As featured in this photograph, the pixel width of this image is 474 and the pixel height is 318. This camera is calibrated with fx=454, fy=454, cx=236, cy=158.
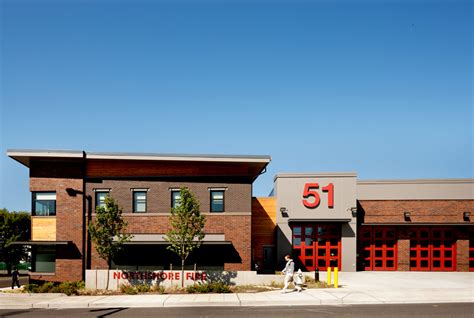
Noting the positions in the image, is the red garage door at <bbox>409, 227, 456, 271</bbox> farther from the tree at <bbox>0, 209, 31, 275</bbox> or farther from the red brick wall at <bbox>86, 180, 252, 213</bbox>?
the tree at <bbox>0, 209, 31, 275</bbox>

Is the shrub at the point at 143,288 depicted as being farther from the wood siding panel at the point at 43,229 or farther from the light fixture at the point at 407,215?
the light fixture at the point at 407,215

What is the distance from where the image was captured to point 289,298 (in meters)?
20.6

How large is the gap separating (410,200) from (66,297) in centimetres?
2533

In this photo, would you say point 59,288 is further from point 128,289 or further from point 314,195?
point 314,195

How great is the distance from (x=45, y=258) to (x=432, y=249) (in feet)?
91.6

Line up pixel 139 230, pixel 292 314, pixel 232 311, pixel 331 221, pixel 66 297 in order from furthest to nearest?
pixel 331 221, pixel 139 230, pixel 66 297, pixel 232 311, pixel 292 314

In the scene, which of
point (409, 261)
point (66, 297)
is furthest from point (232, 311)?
point (409, 261)

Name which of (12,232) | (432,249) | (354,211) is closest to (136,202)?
(354,211)

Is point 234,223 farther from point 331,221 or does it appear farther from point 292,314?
point 292,314

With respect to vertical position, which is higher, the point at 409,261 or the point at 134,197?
the point at 134,197

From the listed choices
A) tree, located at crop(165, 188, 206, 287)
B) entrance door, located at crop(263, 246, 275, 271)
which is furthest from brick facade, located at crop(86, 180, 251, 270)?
entrance door, located at crop(263, 246, 275, 271)

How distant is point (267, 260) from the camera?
1414 inches

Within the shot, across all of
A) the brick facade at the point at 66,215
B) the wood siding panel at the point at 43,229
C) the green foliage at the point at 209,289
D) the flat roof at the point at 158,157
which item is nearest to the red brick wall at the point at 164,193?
the brick facade at the point at 66,215

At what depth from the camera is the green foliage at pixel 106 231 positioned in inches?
1015
